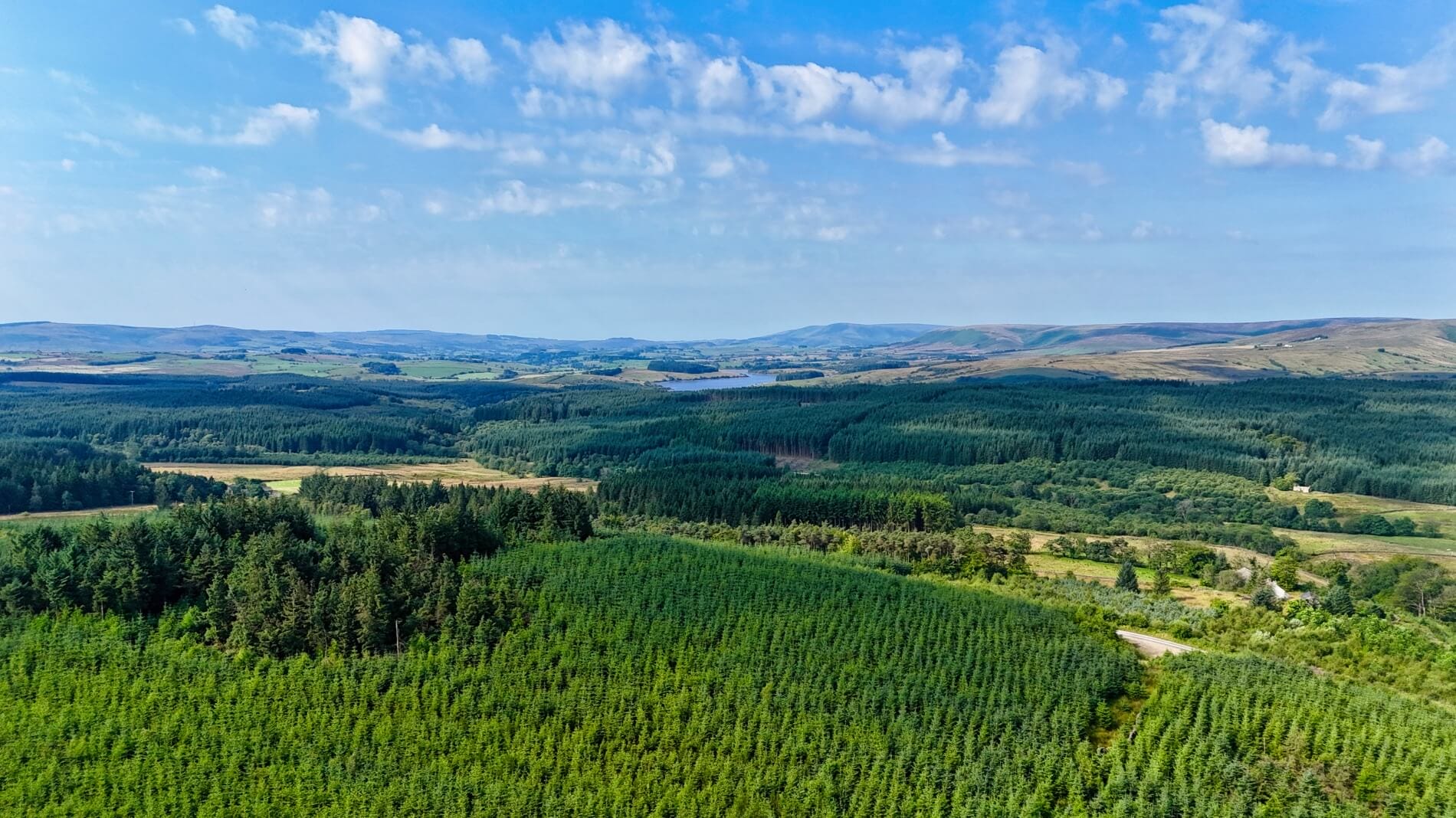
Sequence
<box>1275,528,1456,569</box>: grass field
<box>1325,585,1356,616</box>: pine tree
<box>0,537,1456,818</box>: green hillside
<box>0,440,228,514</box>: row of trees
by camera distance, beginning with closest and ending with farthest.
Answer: <box>0,537,1456,818</box>: green hillside, <box>1325,585,1356,616</box>: pine tree, <box>1275,528,1456,569</box>: grass field, <box>0,440,228,514</box>: row of trees

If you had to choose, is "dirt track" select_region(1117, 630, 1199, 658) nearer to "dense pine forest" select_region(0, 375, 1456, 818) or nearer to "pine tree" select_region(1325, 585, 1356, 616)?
"dense pine forest" select_region(0, 375, 1456, 818)

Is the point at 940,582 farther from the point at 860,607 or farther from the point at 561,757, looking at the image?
the point at 561,757

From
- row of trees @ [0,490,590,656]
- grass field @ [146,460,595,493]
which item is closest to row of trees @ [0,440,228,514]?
grass field @ [146,460,595,493]

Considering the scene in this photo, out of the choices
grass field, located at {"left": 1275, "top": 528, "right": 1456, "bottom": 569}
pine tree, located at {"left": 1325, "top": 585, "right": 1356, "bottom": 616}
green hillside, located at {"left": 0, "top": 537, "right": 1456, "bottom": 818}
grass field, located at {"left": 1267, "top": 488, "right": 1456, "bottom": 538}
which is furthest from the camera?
grass field, located at {"left": 1267, "top": 488, "right": 1456, "bottom": 538}

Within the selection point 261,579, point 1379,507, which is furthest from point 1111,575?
point 261,579

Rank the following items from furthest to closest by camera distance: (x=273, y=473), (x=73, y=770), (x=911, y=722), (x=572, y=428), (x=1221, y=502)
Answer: (x=572, y=428)
(x=273, y=473)
(x=1221, y=502)
(x=911, y=722)
(x=73, y=770)

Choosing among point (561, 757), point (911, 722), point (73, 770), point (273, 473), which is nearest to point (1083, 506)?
point (911, 722)

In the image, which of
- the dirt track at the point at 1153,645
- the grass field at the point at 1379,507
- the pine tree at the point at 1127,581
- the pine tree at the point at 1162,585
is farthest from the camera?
the grass field at the point at 1379,507

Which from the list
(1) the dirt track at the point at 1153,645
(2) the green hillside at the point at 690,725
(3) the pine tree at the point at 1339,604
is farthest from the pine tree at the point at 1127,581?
(2) the green hillside at the point at 690,725

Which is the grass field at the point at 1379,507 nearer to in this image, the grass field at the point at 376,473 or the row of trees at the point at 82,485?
the grass field at the point at 376,473
